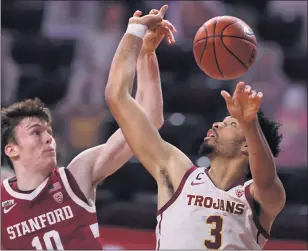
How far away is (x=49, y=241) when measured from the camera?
4.39 meters

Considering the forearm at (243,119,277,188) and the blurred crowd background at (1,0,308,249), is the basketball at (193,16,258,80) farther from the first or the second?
the blurred crowd background at (1,0,308,249)

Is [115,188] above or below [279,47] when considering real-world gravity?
below

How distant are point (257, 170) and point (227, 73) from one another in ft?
3.07

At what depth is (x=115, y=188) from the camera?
739cm

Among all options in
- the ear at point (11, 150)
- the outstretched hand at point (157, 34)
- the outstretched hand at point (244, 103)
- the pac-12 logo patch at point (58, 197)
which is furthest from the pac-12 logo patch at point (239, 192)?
the ear at point (11, 150)

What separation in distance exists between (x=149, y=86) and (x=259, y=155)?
1149mm

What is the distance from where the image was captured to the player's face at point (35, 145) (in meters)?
4.58

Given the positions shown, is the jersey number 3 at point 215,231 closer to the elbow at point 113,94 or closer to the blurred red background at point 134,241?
the elbow at point 113,94

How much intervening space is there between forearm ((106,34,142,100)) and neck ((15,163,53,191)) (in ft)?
3.03

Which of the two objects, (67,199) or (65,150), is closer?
(67,199)

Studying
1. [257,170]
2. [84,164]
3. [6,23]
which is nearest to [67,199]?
[84,164]

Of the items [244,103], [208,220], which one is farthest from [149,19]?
[208,220]

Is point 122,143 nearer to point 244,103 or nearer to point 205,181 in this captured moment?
point 205,181

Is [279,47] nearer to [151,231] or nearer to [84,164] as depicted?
[151,231]
